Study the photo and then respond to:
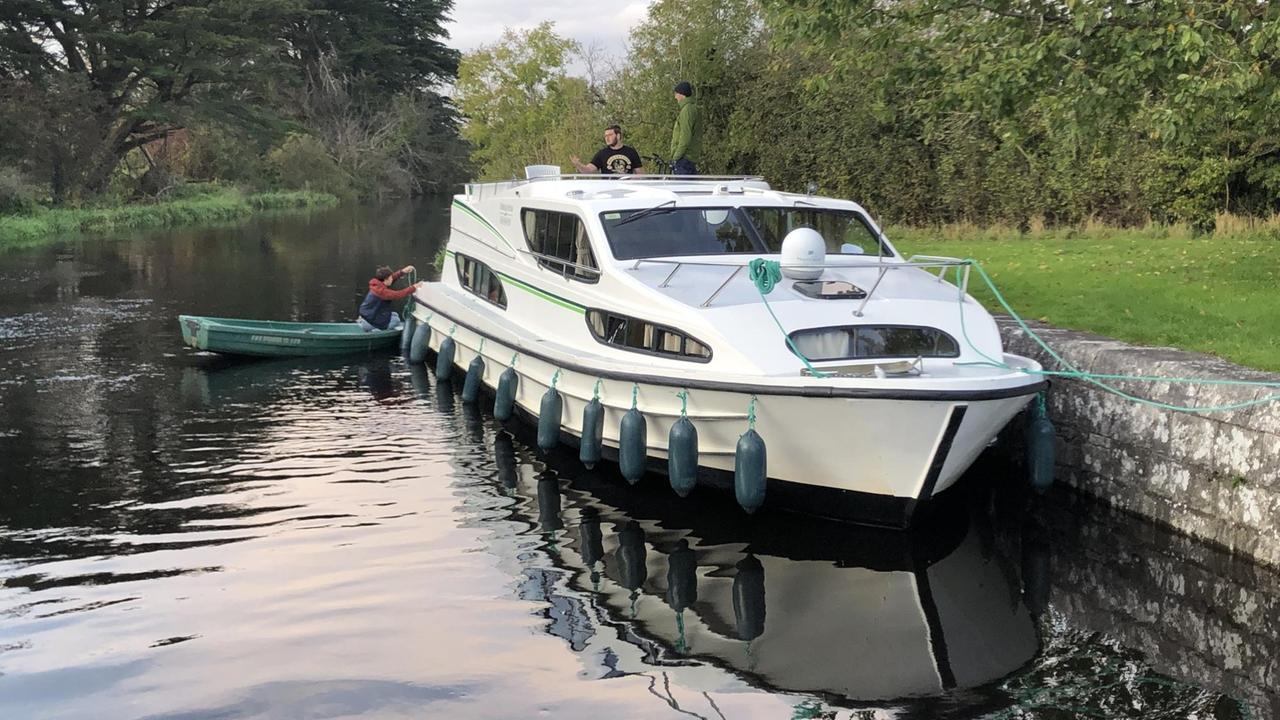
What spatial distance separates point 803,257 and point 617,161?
5.27 meters

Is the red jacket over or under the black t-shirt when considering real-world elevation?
under

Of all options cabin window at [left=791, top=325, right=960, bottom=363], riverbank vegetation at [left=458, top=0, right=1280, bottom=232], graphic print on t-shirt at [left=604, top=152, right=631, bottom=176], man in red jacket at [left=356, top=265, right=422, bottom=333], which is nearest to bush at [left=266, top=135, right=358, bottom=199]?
riverbank vegetation at [left=458, top=0, right=1280, bottom=232]

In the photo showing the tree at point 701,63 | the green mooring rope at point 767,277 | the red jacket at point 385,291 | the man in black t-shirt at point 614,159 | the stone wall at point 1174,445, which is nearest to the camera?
the stone wall at point 1174,445

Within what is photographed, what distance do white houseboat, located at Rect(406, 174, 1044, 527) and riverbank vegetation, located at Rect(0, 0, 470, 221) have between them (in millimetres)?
31351

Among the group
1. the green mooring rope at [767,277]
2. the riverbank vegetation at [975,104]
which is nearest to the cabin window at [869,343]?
the green mooring rope at [767,277]

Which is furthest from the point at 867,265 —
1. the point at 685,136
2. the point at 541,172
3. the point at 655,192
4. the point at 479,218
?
the point at 479,218

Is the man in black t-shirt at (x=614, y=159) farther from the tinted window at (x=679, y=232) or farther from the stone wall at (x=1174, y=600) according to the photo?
the stone wall at (x=1174, y=600)

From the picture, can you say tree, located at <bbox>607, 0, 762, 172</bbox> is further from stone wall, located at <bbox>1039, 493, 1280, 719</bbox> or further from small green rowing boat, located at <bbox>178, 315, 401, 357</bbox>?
stone wall, located at <bbox>1039, 493, 1280, 719</bbox>

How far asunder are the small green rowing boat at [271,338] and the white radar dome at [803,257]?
28.1 feet

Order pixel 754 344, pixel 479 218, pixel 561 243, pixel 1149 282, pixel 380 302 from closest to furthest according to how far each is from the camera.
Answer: pixel 754 344 < pixel 561 243 < pixel 1149 282 < pixel 479 218 < pixel 380 302

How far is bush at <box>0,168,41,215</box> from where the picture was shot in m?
39.4

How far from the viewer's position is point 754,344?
8867 mm

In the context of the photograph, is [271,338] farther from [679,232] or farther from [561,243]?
[679,232]

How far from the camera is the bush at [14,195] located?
129 feet
